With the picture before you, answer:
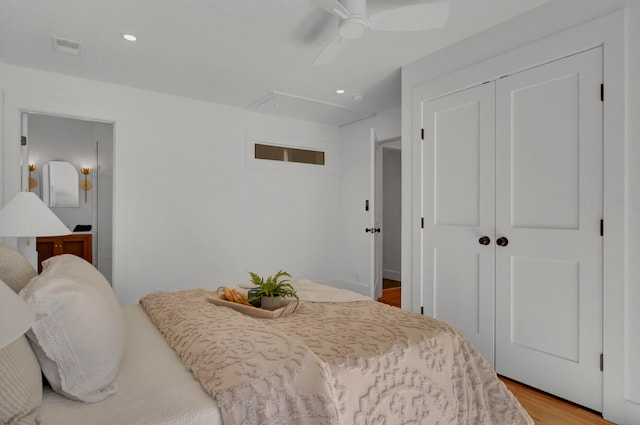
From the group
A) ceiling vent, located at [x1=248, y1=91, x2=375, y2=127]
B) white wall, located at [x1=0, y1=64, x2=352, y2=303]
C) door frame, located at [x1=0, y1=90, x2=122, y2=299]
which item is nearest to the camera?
door frame, located at [x1=0, y1=90, x2=122, y2=299]

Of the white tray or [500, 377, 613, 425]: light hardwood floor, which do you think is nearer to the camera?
the white tray

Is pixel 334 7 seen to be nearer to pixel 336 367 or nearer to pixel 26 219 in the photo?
pixel 336 367

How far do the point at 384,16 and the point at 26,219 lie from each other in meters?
2.52

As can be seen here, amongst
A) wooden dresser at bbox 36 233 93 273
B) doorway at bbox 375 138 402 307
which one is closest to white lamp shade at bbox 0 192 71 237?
wooden dresser at bbox 36 233 93 273

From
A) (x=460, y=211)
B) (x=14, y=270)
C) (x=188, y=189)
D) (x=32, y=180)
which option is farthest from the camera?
(x=32, y=180)

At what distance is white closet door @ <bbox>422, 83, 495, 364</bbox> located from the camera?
8.72 ft

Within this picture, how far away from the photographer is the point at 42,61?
3.17 metres

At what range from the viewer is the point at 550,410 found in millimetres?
2121

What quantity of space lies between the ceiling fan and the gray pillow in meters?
1.83

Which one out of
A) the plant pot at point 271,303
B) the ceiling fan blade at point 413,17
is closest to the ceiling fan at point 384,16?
the ceiling fan blade at point 413,17

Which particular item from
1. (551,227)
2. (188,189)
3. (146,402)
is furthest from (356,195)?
→ (146,402)

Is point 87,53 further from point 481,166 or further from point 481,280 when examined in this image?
point 481,280

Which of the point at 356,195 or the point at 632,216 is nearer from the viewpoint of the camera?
the point at 632,216

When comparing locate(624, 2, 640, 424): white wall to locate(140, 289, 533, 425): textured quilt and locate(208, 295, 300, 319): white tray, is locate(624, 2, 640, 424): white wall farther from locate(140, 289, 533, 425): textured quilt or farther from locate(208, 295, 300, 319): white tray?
locate(208, 295, 300, 319): white tray
